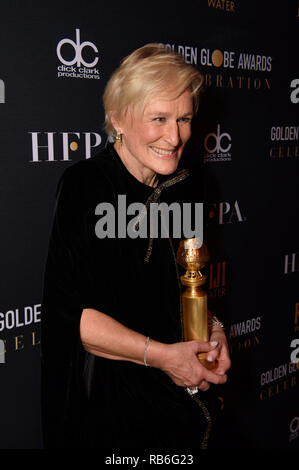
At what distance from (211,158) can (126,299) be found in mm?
1040

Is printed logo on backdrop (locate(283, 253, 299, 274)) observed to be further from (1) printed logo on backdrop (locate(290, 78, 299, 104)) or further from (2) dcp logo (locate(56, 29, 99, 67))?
(2) dcp logo (locate(56, 29, 99, 67))

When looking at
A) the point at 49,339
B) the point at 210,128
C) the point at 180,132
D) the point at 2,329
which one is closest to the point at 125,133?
the point at 180,132

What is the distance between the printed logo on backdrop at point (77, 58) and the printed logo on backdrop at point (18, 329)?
780 millimetres

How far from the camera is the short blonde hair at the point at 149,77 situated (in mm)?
1061

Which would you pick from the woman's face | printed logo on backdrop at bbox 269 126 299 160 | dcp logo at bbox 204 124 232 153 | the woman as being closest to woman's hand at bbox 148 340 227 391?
the woman

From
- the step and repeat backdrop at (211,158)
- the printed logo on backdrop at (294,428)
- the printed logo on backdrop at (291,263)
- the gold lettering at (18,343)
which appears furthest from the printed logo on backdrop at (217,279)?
the printed logo on backdrop at (294,428)

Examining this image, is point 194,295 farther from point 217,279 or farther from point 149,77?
point 217,279

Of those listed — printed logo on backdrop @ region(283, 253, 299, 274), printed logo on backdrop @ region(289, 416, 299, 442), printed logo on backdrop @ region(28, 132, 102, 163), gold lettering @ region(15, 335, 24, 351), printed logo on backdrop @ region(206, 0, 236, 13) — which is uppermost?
printed logo on backdrop @ region(206, 0, 236, 13)

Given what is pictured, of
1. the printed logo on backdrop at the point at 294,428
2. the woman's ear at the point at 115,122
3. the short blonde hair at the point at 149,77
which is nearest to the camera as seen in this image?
the short blonde hair at the point at 149,77

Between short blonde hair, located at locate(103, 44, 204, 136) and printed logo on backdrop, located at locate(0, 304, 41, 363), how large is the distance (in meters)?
0.78

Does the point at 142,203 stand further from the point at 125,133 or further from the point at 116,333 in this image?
the point at 116,333

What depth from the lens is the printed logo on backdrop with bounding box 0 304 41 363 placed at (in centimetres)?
152

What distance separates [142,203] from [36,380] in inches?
32.6

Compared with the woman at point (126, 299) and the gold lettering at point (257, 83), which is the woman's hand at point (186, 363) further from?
the gold lettering at point (257, 83)
